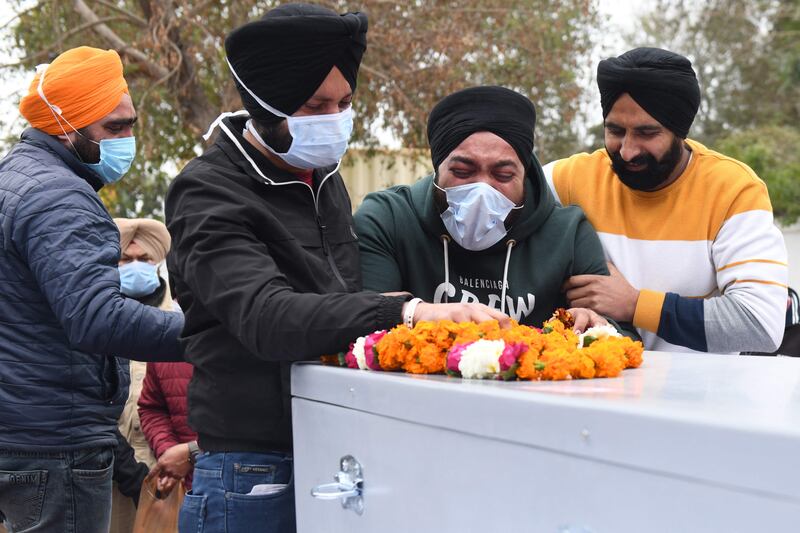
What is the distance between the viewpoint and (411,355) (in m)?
2.18

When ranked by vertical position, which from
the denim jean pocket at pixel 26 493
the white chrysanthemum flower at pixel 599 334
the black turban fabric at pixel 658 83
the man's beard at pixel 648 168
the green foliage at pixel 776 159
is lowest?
the denim jean pocket at pixel 26 493

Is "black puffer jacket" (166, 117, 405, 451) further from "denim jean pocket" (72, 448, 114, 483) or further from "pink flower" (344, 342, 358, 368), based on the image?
"denim jean pocket" (72, 448, 114, 483)

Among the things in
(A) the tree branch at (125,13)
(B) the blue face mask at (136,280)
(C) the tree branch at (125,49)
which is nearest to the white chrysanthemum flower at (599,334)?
(B) the blue face mask at (136,280)

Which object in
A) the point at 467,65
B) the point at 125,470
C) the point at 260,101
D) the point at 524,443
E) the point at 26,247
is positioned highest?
the point at 467,65

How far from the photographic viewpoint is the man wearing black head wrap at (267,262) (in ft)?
7.51

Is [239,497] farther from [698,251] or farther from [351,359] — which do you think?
[698,251]

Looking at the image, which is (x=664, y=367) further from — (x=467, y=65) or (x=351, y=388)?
(x=467, y=65)

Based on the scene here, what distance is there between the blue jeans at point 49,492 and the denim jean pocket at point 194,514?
816 mm

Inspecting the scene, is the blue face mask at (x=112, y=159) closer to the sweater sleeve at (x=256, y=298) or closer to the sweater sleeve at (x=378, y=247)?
the sweater sleeve at (x=378, y=247)

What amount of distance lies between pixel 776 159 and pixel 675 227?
16335 millimetres

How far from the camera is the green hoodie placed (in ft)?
9.57

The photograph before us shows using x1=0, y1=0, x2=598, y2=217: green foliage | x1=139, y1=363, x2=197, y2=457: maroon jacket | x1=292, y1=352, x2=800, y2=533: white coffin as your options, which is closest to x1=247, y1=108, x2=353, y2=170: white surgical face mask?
x1=292, y1=352, x2=800, y2=533: white coffin

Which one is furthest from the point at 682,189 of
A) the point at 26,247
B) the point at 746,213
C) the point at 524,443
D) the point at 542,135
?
the point at 542,135

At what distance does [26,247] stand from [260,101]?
1002mm
